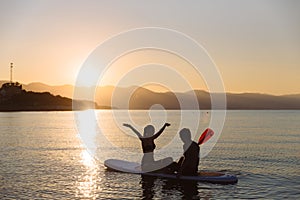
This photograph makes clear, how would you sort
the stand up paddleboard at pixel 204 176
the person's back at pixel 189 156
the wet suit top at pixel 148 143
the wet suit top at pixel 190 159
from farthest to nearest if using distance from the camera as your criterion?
the wet suit top at pixel 148 143 → the stand up paddleboard at pixel 204 176 → the wet suit top at pixel 190 159 → the person's back at pixel 189 156

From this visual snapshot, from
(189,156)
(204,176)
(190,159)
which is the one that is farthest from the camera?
(204,176)

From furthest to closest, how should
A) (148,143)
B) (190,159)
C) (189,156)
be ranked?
(148,143), (190,159), (189,156)

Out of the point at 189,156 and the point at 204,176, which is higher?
the point at 189,156

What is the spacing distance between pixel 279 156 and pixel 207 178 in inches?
686

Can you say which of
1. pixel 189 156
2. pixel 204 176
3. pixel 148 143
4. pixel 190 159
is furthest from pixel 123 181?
pixel 204 176

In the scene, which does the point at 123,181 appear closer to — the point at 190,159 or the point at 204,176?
the point at 190,159

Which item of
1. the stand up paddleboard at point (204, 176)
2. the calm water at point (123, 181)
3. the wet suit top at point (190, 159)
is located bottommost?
the calm water at point (123, 181)

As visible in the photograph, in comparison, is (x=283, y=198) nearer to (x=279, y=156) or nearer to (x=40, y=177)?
(x=40, y=177)

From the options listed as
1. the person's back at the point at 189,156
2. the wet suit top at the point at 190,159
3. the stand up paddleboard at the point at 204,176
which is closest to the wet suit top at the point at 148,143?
the stand up paddleboard at the point at 204,176

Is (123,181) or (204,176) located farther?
(123,181)

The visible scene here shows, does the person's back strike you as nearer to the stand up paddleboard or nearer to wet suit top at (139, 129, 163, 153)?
the stand up paddleboard

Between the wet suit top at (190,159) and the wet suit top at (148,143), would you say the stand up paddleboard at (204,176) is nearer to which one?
the wet suit top at (190,159)

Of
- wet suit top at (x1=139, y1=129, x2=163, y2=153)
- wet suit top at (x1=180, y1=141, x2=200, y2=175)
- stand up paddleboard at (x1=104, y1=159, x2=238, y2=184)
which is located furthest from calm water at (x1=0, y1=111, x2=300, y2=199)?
wet suit top at (x1=139, y1=129, x2=163, y2=153)

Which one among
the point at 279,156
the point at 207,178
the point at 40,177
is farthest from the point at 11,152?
the point at 279,156
